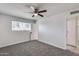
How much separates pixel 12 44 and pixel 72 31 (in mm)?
3360

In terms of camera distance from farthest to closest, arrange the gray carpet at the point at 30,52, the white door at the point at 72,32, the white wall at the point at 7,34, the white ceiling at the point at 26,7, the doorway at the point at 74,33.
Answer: the white door at the point at 72,32 → the doorway at the point at 74,33 → the white wall at the point at 7,34 → the gray carpet at the point at 30,52 → the white ceiling at the point at 26,7

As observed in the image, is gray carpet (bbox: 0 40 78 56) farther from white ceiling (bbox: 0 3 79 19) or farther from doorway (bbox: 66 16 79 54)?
white ceiling (bbox: 0 3 79 19)

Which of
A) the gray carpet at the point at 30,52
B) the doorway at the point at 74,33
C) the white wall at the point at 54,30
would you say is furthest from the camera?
the doorway at the point at 74,33

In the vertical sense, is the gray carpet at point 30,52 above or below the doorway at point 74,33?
below

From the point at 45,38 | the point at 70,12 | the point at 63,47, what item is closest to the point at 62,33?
the point at 63,47

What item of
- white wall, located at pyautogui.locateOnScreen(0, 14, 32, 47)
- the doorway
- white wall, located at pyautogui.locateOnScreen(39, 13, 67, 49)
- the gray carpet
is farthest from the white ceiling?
the doorway

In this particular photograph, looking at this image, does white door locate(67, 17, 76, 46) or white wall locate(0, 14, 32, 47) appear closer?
white wall locate(0, 14, 32, 47)

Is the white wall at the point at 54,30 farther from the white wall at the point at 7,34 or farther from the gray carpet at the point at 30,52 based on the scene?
the white wall at the point at 7,34

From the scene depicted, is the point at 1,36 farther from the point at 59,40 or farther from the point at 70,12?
the point at 70,12

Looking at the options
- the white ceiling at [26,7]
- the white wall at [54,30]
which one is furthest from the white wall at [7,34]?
the white wall at [54,30]

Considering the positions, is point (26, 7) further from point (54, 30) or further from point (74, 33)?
point (74, 33)

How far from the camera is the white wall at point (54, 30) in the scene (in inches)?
136

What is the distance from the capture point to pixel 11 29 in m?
3.61

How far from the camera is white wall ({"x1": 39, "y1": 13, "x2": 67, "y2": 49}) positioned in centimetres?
344
